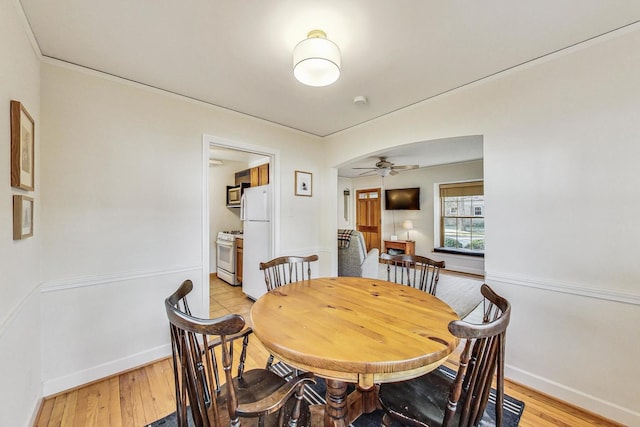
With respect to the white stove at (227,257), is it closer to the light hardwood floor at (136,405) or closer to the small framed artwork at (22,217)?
the light hardwood floor at (136,405)

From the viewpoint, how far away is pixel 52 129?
1912 millimetres

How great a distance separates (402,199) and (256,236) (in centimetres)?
424

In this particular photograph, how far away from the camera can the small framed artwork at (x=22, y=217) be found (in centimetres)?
138

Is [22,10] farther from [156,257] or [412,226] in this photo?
[412,226]

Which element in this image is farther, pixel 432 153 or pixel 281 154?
pixel 432 153

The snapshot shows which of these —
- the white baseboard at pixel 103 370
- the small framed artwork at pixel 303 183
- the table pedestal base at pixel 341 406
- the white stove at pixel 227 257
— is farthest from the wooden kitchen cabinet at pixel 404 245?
the white baseboard at pixel 103 370

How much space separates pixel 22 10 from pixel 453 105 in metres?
3.09

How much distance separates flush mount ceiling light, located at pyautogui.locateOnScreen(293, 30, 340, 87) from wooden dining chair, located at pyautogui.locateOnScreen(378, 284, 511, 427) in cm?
149

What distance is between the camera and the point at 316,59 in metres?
1.49

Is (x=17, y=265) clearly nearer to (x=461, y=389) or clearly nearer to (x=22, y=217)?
(x=22, y=217)

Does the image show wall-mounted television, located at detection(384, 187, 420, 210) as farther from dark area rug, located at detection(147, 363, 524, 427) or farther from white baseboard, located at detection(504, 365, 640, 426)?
dark area rug, located at detection(147, 363, 524, 427)

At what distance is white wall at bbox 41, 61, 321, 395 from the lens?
6.29 feet

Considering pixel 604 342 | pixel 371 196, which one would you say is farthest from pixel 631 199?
pixel 371 196

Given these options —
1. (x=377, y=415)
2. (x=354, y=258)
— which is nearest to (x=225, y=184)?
(x=354, y=258)
